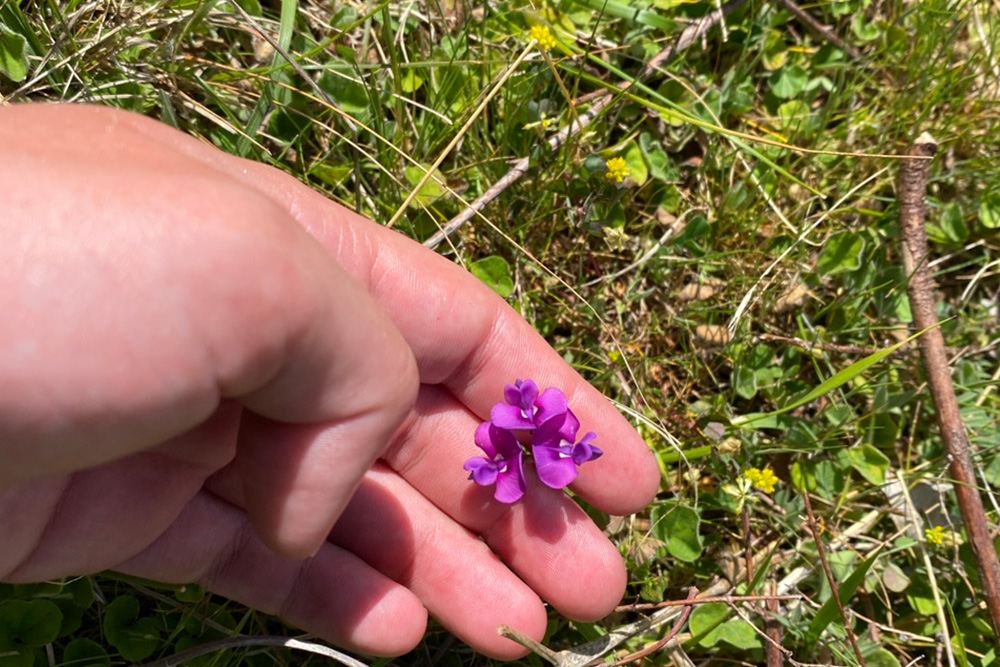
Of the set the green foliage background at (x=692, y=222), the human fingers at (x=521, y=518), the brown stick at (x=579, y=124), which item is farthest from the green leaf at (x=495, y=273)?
the human fingers at (x=521, y=518)

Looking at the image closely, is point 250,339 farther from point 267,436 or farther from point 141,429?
point 267,436

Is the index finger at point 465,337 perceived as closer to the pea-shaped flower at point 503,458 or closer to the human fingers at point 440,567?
the pea-shaped flower at point 503,458

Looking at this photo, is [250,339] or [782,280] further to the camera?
[782,280]

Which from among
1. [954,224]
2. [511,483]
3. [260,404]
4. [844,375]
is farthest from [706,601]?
[954,224]

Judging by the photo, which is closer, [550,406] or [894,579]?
[550,406]

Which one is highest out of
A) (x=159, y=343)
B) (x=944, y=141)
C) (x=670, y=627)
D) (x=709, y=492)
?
(x=944, y=141)

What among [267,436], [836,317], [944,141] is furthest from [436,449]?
[944,141]

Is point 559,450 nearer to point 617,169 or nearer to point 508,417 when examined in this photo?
point 508,417
